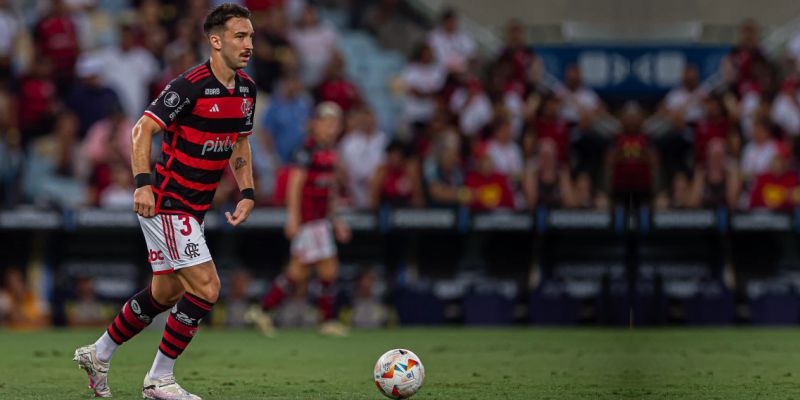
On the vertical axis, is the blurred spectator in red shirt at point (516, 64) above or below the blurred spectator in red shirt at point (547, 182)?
above

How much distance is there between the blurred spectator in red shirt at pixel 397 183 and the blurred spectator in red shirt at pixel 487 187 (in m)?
0.68

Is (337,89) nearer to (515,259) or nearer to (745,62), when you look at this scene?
(515,259)

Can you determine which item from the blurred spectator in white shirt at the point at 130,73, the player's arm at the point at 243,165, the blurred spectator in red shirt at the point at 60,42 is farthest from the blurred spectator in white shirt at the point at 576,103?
the player's arm at the point at 243,165

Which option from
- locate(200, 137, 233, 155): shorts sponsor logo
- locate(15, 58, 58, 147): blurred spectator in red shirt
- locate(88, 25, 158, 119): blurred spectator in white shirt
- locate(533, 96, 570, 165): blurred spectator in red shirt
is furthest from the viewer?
locate(88, 25, 158, 119): blurred spectator in white shirt

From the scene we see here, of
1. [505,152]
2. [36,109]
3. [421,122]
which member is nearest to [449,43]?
[421,122]

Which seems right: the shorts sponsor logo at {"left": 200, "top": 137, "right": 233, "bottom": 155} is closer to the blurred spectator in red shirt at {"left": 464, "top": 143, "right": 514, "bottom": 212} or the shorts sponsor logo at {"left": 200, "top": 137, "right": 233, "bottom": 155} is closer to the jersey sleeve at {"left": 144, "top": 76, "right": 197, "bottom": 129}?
the jersey sleeve at {"left": 144, "top": 76, "right": 197, "bottom": 129}

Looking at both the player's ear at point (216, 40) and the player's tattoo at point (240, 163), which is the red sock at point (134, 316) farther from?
the player's ear at point (216, 40)

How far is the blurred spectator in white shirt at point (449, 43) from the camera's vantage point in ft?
62.6

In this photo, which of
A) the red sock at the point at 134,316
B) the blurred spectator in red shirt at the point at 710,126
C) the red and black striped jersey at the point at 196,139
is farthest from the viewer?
the blurred spectator in red shirt at the point at 710,126

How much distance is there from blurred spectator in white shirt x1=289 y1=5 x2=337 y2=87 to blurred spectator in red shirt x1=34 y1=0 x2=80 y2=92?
3.08 m

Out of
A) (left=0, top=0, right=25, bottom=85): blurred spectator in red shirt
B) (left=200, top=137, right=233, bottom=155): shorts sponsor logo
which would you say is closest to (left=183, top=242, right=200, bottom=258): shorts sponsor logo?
(left=200, top=137, right=233, bottom=155): shorts sponsor logo

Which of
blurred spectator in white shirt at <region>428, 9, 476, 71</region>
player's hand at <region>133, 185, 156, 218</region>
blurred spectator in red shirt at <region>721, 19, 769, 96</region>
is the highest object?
blurred spectator in white shirt at <region>428, 9, 476, 71</region>

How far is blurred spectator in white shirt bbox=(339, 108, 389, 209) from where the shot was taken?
17.1 m

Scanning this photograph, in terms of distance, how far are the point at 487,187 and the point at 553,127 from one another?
4.14 ft
